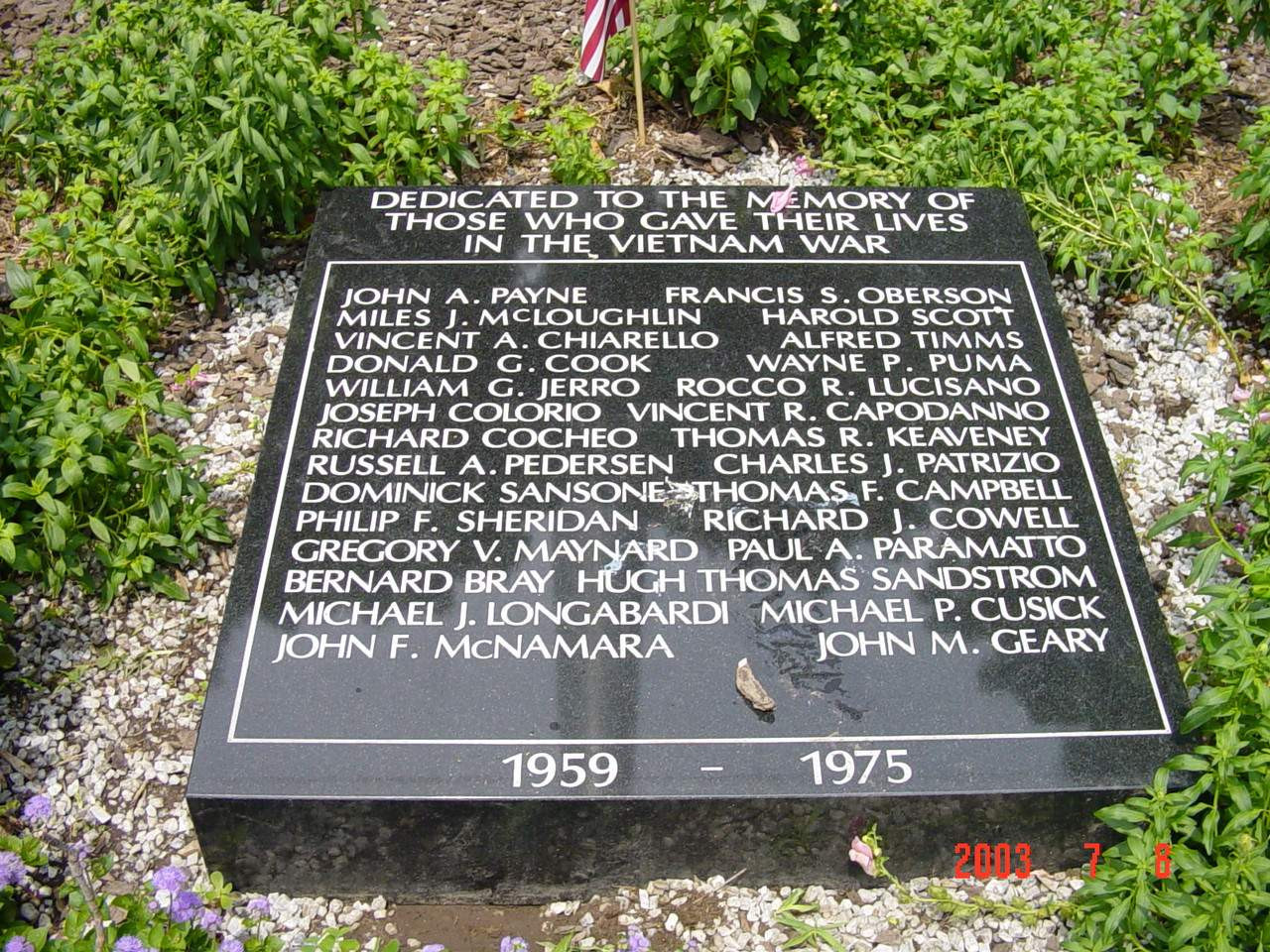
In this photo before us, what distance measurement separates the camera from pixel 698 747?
3.49 metres

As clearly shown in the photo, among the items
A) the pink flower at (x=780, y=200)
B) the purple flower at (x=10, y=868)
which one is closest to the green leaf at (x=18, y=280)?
the purple flower at (x=10, y=868)

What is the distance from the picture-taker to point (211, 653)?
4.27m

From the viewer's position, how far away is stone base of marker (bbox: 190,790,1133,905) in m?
3.45

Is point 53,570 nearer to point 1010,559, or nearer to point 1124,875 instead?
point 1010,559

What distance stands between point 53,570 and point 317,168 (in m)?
1.92

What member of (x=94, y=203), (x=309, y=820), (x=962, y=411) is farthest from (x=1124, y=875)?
(x=94, y=203)

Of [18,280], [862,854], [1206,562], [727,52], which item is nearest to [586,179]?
[727,52]

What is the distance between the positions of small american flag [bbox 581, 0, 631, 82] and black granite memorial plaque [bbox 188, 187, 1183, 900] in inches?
36.1

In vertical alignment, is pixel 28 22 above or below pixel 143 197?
below

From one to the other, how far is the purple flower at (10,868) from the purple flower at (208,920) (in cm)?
47

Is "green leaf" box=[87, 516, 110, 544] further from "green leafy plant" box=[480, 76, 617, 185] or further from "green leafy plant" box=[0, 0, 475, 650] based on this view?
"green leafy plant" box=[480, 76, 617, 185]

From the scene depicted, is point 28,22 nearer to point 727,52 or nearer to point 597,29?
point 597,29

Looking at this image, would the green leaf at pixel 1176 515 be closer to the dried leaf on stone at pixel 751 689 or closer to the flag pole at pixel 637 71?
the dried leaf on stone at pixel 751 689
